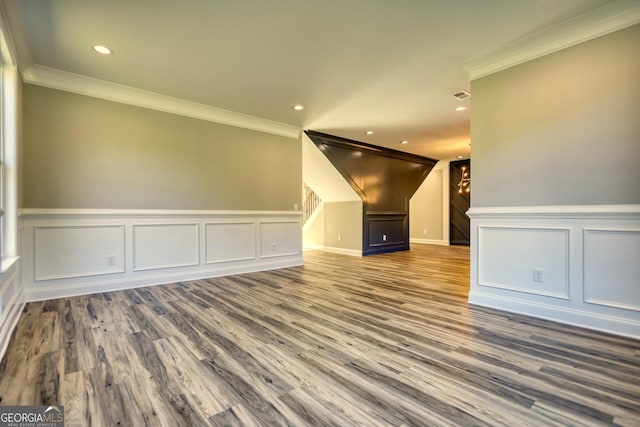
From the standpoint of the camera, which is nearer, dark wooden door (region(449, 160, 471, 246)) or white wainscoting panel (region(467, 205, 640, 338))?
white wainscoting panel (region(467, 205, 640, 338))

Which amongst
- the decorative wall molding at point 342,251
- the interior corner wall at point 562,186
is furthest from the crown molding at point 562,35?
the decorative wall molding at point 342,251

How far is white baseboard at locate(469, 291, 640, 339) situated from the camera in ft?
6.78

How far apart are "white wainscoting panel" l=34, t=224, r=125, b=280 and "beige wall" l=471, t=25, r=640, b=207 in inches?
158

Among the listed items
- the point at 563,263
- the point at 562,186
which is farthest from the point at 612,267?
the point at 562,186

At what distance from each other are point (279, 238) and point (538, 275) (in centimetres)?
351

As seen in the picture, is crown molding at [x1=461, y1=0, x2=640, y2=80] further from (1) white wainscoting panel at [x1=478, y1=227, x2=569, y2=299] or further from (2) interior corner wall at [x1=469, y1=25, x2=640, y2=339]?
(1) white wainscoting panel at [x1=478, y1=227, x2=569, y2=299]

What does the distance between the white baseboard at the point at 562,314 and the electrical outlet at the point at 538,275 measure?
0.20 m

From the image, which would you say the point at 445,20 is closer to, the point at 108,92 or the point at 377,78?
the point at 377,78

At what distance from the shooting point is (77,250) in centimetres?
313

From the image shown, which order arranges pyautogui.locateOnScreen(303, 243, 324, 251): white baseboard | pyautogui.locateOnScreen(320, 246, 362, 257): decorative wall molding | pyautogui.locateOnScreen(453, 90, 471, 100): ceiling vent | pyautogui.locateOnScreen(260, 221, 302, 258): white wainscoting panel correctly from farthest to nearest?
pyautogui.locateOnScreen(303, 243, 324, 251): white baseboard
pyautogui.locateOnScreen(320, 246, 362, 257): decorative wall molding
pyautogui.locateOnScreen(260, 221, 302, 258): white wainscoting panel
pyautogui.locateOnScreen(453, 90, 471, 100): ceiling vent

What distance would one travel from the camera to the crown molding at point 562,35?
204 cm

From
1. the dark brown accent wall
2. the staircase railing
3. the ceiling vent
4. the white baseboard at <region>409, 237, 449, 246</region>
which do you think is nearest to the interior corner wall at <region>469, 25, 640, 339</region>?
the ceiling vent

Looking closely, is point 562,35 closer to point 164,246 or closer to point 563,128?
point 563,128

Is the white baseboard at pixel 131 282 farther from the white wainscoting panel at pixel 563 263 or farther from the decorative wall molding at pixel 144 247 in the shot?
the white wainscoting panel at pixel 563 263
